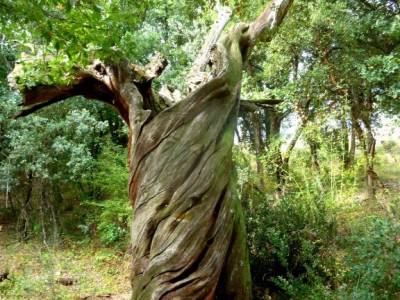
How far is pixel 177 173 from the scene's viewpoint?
3.59 m

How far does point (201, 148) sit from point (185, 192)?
1.64 feet

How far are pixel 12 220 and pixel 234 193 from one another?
9.03 m

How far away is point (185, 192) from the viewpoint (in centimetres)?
344

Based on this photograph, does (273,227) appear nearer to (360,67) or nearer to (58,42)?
(58,42)

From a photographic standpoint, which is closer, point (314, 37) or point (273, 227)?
point (273, 227)

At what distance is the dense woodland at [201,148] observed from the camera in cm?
353

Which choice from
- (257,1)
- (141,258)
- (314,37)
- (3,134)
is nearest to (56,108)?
(3,134)

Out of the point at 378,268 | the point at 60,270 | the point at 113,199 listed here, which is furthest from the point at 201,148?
the point at 113,199

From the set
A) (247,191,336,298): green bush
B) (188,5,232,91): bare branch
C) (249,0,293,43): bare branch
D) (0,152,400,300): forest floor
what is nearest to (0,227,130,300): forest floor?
(0,152,400,300): forest floor

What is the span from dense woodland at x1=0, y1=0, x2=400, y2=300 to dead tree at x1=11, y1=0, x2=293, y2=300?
27mm

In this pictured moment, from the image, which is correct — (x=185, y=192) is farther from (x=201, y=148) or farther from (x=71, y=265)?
(x=71, y=265)

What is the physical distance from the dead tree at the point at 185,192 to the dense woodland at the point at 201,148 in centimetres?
3

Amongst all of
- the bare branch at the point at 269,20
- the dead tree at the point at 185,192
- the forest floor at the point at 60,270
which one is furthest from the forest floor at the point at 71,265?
the bare branch at the point at 269,20

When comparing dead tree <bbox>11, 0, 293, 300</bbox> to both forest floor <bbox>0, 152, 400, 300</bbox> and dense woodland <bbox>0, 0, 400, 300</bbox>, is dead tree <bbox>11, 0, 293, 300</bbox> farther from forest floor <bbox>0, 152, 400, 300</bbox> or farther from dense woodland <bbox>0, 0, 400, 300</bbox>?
forest floor <bbox>0, 152, 400, 300</bbox>
